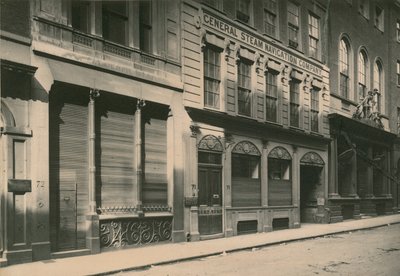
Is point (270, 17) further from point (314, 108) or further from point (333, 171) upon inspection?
point (333, 171)

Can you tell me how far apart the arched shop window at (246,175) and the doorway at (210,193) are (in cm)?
96

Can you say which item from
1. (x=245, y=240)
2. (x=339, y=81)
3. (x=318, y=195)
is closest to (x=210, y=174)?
(x=245, y=240)

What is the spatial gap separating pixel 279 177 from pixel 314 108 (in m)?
4.79

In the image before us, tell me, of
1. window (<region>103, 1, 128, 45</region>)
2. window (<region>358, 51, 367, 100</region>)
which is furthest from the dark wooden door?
window (<region>358, 51, 367, 100</region>)

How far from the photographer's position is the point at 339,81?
2606 cm

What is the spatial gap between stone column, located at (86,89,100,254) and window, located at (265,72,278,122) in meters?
9.16

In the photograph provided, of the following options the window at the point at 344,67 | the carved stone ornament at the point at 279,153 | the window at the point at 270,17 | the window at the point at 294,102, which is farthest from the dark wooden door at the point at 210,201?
the window at the point at 344,67

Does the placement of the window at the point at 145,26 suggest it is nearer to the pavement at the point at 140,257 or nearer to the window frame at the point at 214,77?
the window frame at the point at 214,77

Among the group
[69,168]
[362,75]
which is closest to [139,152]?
[69,168]

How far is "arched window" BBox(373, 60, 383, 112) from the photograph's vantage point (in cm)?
3106

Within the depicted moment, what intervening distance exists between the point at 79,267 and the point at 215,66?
9311mm

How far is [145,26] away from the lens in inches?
571

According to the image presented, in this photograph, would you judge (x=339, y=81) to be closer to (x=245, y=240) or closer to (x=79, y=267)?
(x=245, y=240)

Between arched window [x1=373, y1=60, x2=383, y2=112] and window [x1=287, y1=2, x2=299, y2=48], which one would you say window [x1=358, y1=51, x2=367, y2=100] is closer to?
arched window [x1=373, y1=60, x2=383, y2=112]
